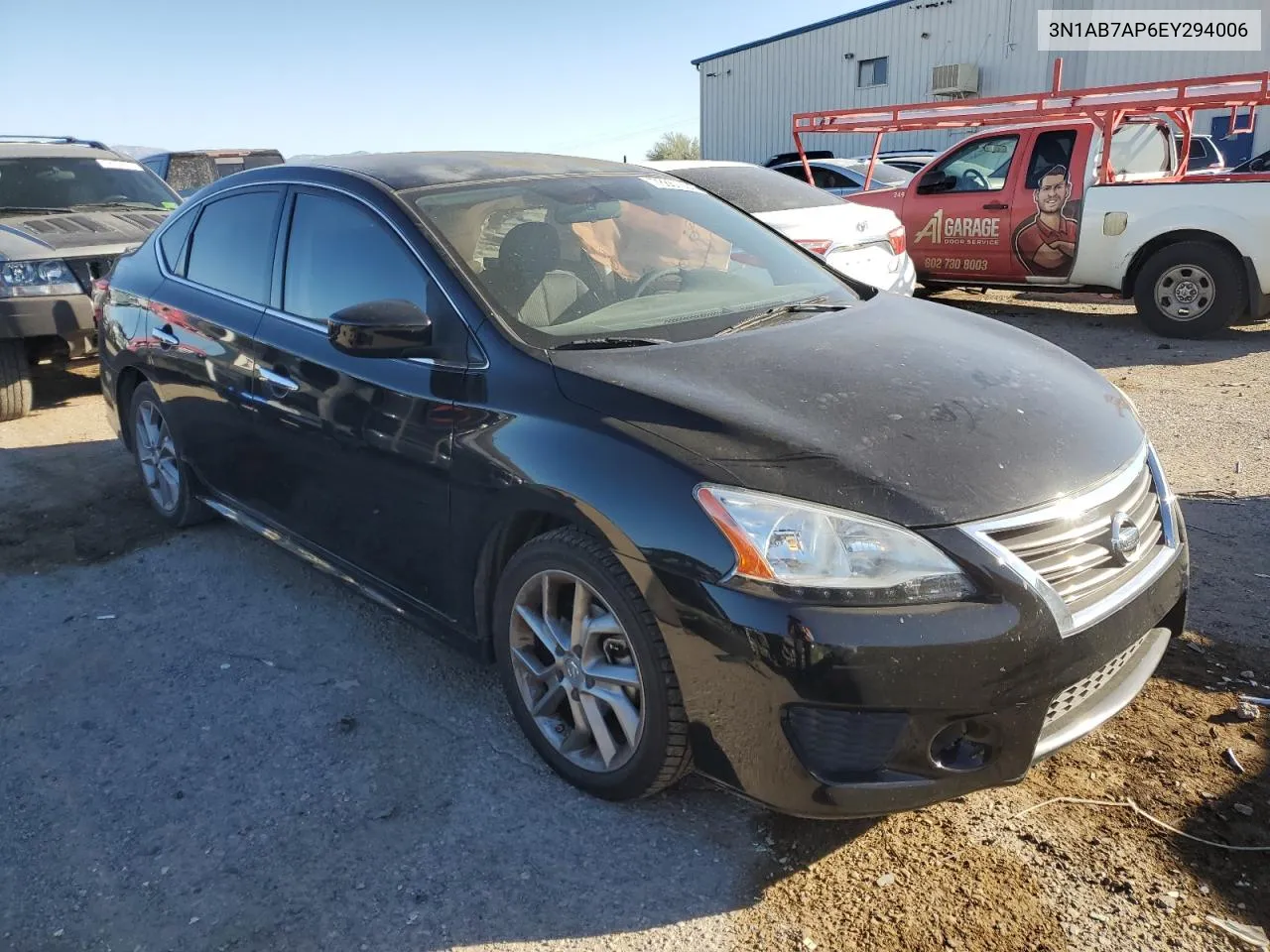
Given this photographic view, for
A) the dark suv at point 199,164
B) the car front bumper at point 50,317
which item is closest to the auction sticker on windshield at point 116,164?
the car front bumper at point 50,317

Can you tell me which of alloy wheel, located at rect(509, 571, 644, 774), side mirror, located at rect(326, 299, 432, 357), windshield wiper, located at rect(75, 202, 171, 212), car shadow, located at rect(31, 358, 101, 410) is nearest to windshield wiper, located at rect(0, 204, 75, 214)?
windshield wiper, located at rect(75, 202, 171, 212)

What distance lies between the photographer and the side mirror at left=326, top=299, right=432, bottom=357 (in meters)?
2.89

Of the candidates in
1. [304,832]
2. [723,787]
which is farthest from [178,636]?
[723,787]

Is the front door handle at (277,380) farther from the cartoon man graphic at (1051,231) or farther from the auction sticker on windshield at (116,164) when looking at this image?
the cartoon man graphic at (1051,231)

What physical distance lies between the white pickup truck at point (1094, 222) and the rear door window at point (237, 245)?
727 cm

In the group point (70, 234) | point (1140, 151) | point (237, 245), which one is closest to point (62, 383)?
point (70, 234)

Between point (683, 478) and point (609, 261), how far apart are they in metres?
1.27

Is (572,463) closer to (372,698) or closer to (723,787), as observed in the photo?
(723,787)

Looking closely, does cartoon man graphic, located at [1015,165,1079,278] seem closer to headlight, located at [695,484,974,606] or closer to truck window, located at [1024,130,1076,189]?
truck window, located at [1024,130,1076,189]

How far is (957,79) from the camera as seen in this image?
86.9 feet

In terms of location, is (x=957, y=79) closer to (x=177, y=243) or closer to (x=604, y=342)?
(x=177, y=243)

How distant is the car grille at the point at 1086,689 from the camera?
7.64 ft

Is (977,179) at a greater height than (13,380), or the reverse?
(977,179)

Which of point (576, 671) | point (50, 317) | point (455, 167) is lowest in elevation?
point (576, 671)
